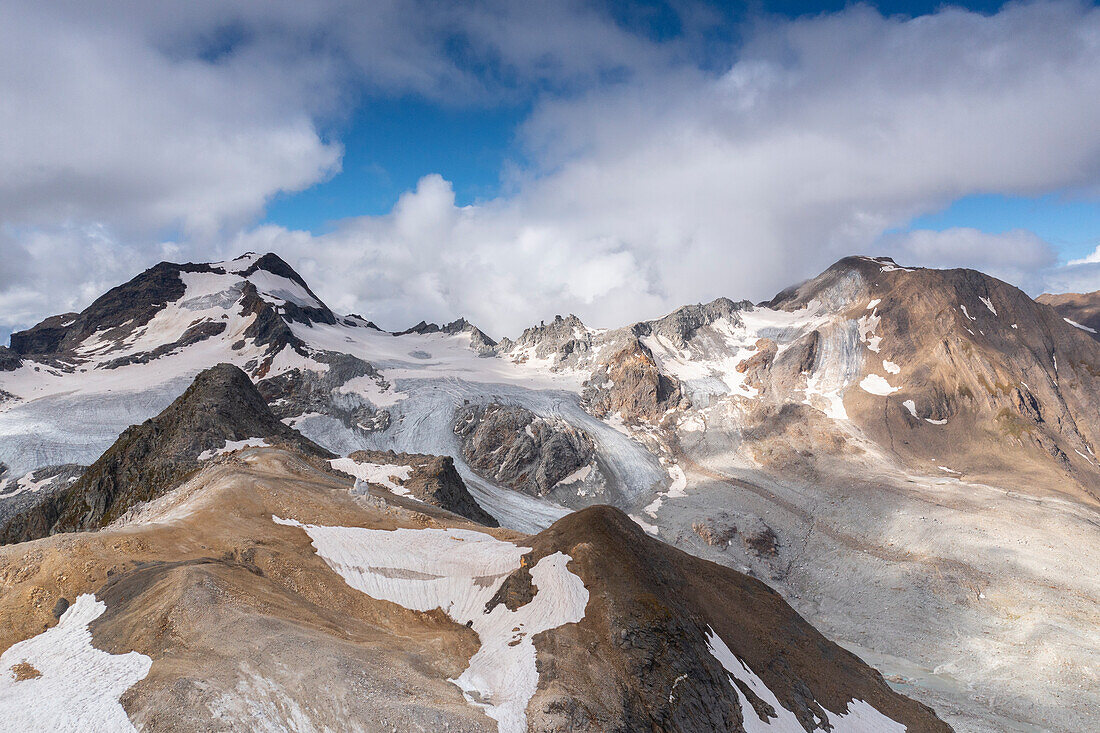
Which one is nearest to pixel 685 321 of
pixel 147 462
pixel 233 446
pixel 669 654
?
pixel 233 446

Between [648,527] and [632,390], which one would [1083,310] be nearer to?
[632,390]

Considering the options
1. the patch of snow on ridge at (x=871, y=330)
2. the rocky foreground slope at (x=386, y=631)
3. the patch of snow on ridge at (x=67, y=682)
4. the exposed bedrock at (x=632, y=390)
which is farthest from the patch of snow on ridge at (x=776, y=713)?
the patch of snow on ridge at (x=871, y=330)

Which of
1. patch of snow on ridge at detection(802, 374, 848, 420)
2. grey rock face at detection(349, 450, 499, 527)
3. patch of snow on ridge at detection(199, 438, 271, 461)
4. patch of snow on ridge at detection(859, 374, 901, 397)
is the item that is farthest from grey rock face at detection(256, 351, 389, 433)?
patch of snow on ridge at detection(859, 374, 901, 397)

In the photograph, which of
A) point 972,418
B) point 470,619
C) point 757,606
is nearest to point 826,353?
point 972,418

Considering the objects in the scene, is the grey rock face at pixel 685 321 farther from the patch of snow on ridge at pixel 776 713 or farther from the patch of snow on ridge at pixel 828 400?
the patch of snow on ridge at pixel 776 713

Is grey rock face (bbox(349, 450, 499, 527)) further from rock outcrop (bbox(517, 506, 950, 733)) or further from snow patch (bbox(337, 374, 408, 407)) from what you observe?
snow patch (bbox(337, 374, 408, 407))

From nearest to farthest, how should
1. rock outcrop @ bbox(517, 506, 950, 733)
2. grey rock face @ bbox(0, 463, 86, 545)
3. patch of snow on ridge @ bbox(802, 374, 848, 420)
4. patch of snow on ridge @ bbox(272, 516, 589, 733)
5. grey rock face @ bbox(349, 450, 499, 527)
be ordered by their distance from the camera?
patch of snow on ridge @ bbox(272, 516, 589, 733) < rock outcrop @ bbox(517, 506, 950, 733) < grey rock face @ bbox(349, 450, 499, 527) < grey rock face @ bbox(0, 463, 86, 545) < patch of snow on ridge @ bbox(802, 374, 848, 420)

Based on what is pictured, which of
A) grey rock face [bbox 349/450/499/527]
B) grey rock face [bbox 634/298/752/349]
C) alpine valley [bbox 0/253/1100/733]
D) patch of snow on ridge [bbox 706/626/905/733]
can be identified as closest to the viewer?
alpine valley [bbox 0/253/1100/733]

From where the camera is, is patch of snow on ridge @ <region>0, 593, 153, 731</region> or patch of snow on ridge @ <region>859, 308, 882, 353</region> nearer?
patch of snow on ridge @ <region>0, 593, 153, 731</region>

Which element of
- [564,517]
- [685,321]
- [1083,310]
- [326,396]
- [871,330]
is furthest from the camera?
[1083,310]
